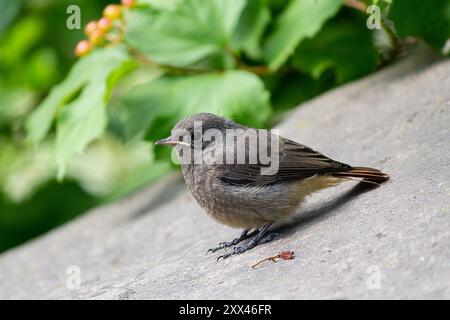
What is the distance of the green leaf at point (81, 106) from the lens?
17.6 feet

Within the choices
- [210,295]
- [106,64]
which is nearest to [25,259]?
[106,64]

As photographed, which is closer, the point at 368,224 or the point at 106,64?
the point at 368,224

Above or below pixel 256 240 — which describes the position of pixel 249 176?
above

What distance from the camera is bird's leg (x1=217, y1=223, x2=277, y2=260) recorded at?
165 inches

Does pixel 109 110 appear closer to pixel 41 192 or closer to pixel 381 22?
pixel 41 192

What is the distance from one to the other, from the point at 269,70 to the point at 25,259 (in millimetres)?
2465

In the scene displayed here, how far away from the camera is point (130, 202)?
6625 mm

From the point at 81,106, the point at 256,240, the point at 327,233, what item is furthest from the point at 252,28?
the point at 327,233

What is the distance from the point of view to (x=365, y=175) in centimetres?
426

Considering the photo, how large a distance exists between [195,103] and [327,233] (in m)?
1.95

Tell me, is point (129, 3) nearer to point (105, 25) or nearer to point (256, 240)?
point (105, 25)

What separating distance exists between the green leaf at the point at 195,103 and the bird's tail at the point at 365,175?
1292 millimetres

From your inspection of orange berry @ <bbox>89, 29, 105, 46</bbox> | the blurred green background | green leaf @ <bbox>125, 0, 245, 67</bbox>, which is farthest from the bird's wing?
orange berry @ <bbox>89, 29, 105, 46</bbox>

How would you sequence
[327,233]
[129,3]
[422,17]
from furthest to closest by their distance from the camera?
[129,3]
[422,17]
[327,233]
